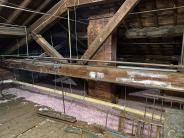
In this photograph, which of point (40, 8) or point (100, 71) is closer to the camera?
point (100, 71)

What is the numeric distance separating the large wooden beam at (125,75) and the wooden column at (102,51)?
0.49 m

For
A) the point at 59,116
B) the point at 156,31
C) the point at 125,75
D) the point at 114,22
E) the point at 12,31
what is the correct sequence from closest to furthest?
1. the point at 125,75
2. the point at 114,22
3. the point at 59,116
4. the point at 156,31
5. the point at 12,31

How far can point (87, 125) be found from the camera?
8.11ft

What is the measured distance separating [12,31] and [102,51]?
2031 mm

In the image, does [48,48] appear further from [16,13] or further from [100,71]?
[100,71]

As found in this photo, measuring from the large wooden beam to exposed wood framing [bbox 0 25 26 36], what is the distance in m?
0.97

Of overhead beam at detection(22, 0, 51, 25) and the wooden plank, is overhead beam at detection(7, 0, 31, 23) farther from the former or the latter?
the wooden plank

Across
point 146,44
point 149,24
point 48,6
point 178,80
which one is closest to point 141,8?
point 149,24

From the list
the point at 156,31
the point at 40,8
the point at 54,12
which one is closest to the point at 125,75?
the point at 156,31

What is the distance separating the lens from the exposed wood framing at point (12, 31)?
346 cm

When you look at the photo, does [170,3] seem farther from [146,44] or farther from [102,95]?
[102,95]

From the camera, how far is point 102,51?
3180 millimetres

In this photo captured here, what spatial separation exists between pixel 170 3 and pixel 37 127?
2842mm

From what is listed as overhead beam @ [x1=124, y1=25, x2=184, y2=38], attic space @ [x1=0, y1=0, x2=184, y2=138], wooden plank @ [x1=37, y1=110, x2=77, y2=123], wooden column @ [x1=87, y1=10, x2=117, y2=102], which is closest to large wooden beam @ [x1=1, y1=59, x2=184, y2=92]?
attic space @ [x1=0, y1=0, x2=184, y2=138]
